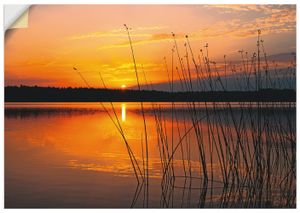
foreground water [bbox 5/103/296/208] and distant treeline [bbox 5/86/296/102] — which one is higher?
distant treeline [bbox 5/86/296/102]

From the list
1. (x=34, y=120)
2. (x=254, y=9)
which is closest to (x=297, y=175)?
(x=254, y=9)

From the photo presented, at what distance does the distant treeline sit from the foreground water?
4cm

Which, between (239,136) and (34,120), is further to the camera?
(34,120)

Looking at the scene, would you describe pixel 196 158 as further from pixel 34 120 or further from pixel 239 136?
pixel 34 120

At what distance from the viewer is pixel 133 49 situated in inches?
127

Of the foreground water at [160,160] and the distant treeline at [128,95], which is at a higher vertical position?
the distant treeline at [128,95]

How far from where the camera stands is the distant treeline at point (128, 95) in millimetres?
3141

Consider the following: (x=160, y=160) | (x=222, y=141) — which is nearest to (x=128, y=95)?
(x=160, y=160)

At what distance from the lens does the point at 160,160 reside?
3.22m

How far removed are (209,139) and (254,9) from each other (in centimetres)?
76

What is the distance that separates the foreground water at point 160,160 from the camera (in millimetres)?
3072

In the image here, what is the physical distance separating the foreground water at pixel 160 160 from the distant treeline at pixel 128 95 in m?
0.04

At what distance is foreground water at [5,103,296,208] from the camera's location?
3.07m

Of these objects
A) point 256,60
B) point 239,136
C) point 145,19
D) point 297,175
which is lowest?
point 297,175
